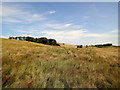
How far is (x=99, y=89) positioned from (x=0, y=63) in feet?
21.2

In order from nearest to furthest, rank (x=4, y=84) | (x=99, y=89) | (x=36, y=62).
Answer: (x=99, y=89) → (x=4, y=84) → (x=36, y=62)

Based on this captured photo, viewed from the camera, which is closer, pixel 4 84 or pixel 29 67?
pixel 4 84

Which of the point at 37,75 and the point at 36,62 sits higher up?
the point at 36,62

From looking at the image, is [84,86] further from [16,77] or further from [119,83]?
[16,77]

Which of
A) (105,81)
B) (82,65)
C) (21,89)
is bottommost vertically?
(21,89)

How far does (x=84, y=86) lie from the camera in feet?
16.3

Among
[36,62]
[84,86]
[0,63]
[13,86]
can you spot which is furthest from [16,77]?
[84,86]

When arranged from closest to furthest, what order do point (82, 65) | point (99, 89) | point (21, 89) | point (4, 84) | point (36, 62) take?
point (99, 89) → point (21, 89) → point (4, 84) → point (82, 65) → point (36, 62)

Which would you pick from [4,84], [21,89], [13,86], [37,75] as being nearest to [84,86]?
[37,75]

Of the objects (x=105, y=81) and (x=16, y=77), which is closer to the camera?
(x=105, y=81)

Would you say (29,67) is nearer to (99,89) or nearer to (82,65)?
(82,65)

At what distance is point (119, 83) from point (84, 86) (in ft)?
5.53

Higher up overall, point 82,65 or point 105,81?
point 82,65

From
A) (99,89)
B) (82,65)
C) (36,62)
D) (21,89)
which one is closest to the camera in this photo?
(99,89)
